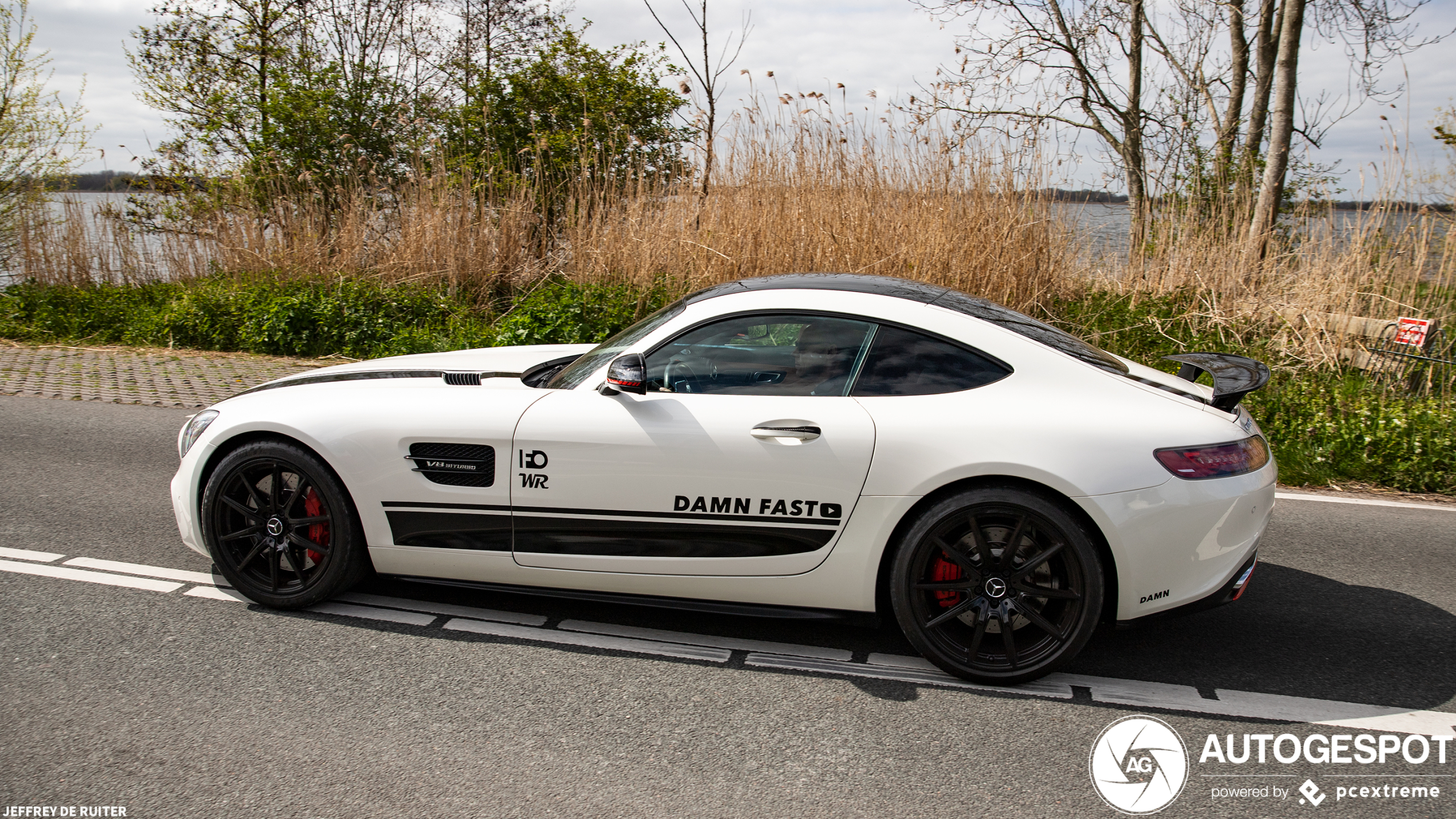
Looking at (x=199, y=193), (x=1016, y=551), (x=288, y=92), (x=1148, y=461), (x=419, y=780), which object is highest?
(x=288, y=92)

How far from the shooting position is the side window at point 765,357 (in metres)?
3.59

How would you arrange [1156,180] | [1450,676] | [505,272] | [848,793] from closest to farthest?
1. [848,793]
2. [1450,676]
3. [1156,180]
4. [505,272]

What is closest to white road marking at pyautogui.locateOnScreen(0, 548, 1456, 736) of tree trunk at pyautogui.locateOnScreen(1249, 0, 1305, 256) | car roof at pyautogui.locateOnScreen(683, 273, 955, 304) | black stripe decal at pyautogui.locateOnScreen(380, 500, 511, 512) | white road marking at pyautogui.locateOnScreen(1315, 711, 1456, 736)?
white road marking at pyautogui.locateOnScreen(1315, 711, 1456, 736)

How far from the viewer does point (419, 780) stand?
9.05ft

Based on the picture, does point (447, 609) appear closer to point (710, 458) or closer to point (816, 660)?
point (710, 458)

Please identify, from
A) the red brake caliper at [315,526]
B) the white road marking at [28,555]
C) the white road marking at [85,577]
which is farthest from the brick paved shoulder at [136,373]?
the red brake caliper at [315,526]

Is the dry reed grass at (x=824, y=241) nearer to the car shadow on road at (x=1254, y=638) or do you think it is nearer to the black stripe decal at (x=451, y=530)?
the car shadow on road at (x=1254, y=638)

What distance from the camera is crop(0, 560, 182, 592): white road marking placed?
13.7 feet

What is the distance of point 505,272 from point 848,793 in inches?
353

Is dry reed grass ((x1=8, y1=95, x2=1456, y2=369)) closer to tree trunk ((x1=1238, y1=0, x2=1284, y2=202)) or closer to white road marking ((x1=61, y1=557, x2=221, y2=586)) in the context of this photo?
tree trunk ((x1=1238, y1=0, x2=1284, y2=202))

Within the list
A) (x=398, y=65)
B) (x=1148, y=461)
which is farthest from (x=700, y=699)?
(x=398, y=65)

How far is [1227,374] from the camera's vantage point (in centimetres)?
370

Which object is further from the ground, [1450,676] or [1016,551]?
[1016,551]

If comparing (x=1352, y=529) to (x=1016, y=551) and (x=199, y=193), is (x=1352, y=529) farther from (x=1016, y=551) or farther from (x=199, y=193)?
(x=199, y=193)
